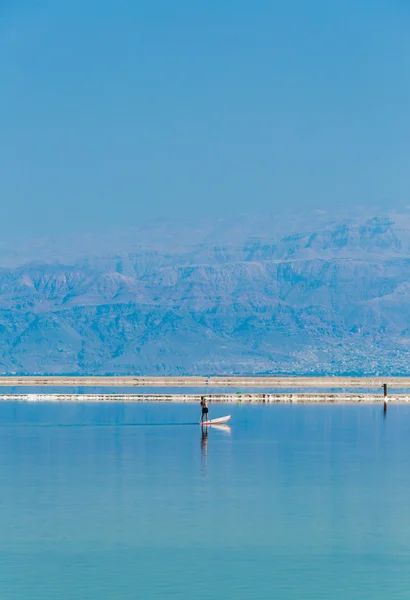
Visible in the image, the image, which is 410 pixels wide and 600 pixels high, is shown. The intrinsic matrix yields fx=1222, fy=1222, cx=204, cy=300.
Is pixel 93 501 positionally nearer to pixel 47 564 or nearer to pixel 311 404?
pixel 47 564

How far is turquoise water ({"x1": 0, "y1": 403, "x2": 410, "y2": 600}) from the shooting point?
118 ft

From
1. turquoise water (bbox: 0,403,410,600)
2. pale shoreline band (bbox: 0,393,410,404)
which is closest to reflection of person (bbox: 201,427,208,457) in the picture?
turquoise water (bbox: 0,403,410,600)

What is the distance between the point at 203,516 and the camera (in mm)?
46562

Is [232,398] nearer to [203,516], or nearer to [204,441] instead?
[204,441]

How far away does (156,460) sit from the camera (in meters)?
67.1

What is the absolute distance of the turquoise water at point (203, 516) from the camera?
35969 millimetres

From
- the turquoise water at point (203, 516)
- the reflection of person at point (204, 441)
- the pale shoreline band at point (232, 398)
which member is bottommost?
the turquoise water at point (203, 516)

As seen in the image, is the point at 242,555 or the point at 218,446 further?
the point at 218,446

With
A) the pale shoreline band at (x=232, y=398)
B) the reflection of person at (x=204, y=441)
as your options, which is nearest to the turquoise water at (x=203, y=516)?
the reflection of person at (x=204, y=441)

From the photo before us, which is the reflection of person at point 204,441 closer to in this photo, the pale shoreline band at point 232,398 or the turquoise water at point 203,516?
the turquoise water at point 203,516

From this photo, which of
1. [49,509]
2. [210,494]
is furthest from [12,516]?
[210,494]

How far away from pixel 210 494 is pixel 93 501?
5454 millimetres

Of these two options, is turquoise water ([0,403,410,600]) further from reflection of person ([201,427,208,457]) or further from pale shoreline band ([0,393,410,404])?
pale shoreline band ([0,393,410,404])

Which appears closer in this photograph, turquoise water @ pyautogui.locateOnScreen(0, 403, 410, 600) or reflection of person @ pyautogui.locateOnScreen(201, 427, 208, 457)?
turquoise water @ pyautogui.locateOnScreen(0, 403, 410, 600)
